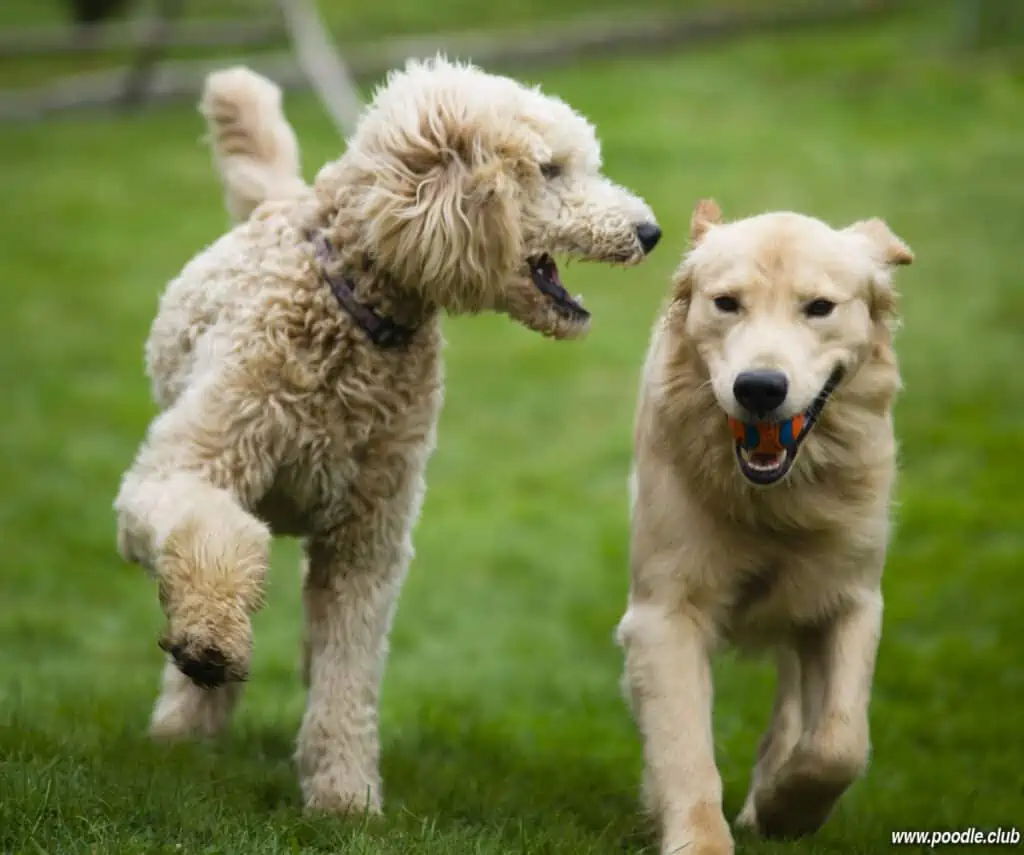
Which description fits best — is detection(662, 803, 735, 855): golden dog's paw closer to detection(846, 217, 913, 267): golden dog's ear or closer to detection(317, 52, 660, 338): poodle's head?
detection(317, 52, 660, 338): poodle's head

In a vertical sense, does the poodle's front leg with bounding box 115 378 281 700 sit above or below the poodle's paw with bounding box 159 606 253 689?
above

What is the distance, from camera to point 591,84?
2303 centimetres

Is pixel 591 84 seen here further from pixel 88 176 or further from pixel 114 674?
pixel 114 674

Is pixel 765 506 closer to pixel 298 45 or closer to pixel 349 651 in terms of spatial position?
pixel 349 651

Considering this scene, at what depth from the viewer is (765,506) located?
5352mm

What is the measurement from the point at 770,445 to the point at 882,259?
770 mm

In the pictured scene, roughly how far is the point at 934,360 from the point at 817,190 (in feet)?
14.7

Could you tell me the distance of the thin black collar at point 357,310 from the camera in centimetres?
554

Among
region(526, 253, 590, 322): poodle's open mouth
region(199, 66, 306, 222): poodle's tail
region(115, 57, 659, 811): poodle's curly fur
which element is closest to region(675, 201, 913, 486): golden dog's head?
region(526, 253, 590, 322): poodle's open mouth

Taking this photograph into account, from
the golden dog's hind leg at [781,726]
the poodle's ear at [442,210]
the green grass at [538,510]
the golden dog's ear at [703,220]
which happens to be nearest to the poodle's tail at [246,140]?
the poodle's ear at [442,210]

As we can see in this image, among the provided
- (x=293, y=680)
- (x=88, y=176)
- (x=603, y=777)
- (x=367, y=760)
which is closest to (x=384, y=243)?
(x=367, y=760)

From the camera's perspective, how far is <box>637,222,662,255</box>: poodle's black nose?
18.7ft

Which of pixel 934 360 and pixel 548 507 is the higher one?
pixel 934 360

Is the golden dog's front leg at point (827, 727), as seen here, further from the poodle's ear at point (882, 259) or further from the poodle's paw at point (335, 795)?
the poodle's paw at point (335, 795)
